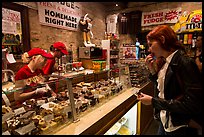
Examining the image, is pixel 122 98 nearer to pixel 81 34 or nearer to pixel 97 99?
pixel 97 99

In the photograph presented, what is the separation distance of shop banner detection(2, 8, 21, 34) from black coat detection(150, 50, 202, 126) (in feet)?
10.7

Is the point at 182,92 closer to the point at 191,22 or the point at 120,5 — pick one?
the point at 191,22

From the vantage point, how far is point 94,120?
1496 mm

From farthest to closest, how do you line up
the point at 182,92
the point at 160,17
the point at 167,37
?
the point at 160,17, the point at 167,37, the point at 182,92

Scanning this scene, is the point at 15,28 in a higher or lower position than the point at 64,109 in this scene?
higher

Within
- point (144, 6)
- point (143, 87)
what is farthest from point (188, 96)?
point (144, 6)

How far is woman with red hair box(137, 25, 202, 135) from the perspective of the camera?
1058 mm

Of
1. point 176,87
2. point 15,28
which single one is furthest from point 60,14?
point 176,87

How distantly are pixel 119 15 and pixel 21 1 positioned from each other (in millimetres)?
3923

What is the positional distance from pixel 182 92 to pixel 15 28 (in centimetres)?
349

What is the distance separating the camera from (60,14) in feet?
13.9

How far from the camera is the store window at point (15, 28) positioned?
10.1ft

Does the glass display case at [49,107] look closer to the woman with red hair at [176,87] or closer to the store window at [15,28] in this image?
the woman with red hair at [176,87]

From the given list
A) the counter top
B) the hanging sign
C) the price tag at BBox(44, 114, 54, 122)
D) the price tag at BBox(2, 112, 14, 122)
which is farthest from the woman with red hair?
the hanging sign
